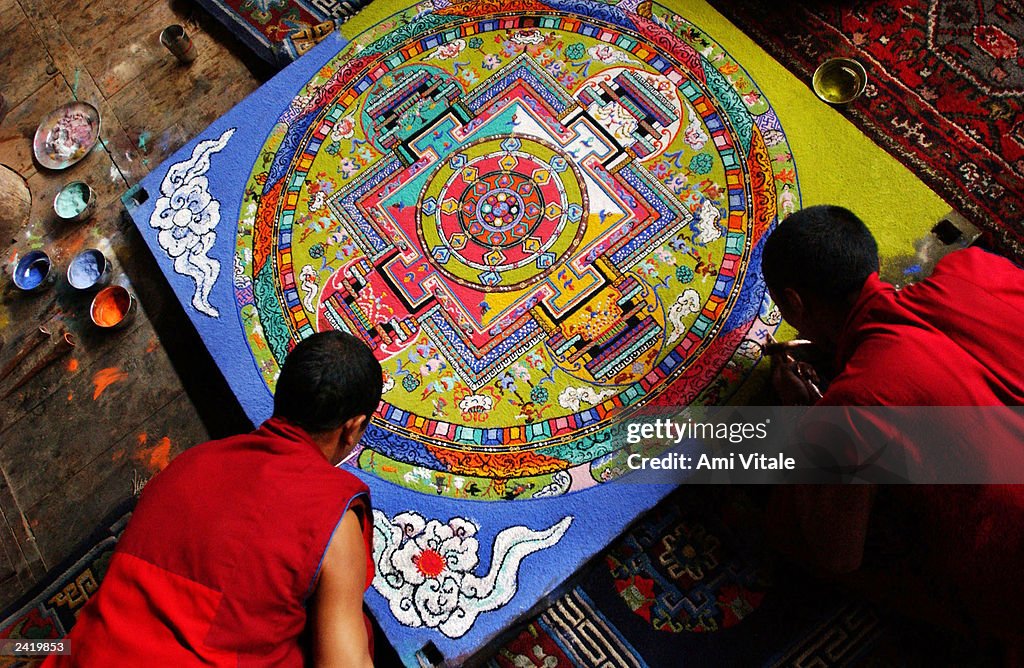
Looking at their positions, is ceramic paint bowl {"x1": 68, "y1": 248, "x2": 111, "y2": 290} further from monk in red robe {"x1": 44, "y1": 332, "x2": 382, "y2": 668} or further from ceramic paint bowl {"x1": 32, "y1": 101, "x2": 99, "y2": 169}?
monk in red robe {"x1": 44, "y1": 332, "x2": 382, "y2": 668}

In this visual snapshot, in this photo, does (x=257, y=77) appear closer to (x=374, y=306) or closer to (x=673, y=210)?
(x=374, y=306)

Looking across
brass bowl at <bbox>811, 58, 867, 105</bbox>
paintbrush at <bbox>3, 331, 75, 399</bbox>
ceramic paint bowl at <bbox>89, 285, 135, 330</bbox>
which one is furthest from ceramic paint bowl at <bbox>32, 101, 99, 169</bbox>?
brass bowl at <bbox>811, 58, 867, 105</bbox>

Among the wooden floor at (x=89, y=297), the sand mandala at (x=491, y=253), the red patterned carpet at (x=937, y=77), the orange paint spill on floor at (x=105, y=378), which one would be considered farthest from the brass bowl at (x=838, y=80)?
the orange paint spill on floor at (x=105, y=378)

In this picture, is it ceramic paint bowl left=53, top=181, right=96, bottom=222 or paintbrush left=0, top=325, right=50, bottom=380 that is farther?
ceramic paint bowl left=53, top=181, right=96, bottom=222

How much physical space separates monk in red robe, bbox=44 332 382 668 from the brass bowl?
2.44 m

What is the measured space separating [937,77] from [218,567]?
11.8 feet

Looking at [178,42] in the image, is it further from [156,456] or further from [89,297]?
[156,456]

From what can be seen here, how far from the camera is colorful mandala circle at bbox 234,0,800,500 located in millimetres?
3053

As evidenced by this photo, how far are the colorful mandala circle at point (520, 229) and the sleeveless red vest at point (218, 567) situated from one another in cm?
81

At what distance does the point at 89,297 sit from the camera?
361cm

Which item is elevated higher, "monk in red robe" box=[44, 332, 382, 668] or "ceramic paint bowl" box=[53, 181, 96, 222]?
"ceramic paint bowl" box=[53, 181, 96, 222]

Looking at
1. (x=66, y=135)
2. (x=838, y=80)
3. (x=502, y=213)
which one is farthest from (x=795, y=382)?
(x=66, y=135)

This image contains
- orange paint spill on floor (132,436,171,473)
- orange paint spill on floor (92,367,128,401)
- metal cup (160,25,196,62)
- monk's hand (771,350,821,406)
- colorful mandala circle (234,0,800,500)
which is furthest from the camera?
metal cup (160,25,196,62)

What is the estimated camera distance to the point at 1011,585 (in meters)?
2.20
